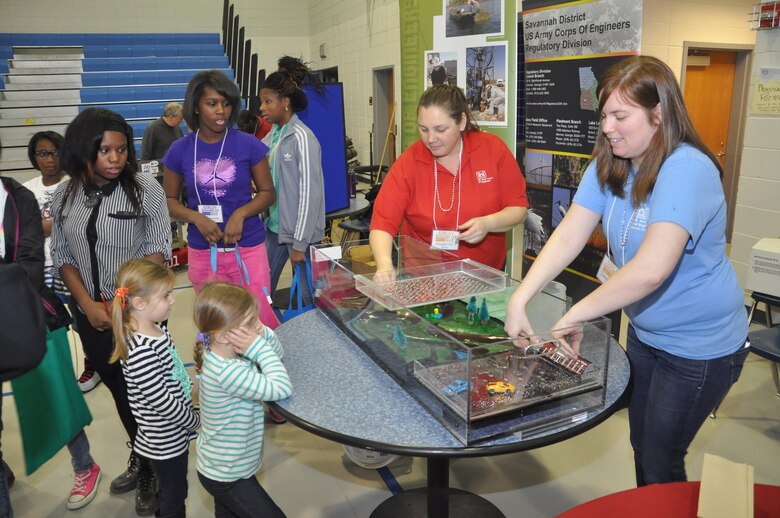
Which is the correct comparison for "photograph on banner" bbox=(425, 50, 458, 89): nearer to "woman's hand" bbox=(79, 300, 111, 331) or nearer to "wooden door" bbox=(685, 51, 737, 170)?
"woman's hand" bbox=(79, 300, 111, 331)

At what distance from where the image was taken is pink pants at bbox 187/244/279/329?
2752 millimetres

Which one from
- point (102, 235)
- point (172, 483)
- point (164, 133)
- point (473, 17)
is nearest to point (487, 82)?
point (473, 17)

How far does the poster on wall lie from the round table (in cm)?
168

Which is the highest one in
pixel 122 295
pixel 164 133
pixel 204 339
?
pixel 164 133

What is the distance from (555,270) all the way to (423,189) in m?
0.86

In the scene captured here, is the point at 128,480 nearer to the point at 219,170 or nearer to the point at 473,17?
the point at 219,170

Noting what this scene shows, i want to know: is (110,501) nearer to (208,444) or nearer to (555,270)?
(208,444)

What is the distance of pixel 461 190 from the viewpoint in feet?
7.68

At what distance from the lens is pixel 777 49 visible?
3.74 meters

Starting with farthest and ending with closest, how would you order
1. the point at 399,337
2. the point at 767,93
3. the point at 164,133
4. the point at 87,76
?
the point at 87,76, the point at 164,133, the point at 767,93, the point at 399,337

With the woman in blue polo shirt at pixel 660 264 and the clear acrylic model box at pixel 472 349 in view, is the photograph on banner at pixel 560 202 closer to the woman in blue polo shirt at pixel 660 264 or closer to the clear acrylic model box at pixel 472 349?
the clear acrylic model box at pixel 472 349

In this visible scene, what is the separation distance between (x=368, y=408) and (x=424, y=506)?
101 cm

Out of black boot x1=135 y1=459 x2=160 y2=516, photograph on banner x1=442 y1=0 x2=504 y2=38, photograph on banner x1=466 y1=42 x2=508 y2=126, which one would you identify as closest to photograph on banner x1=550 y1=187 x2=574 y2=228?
photograph on banner x1=466 y1=42 x2=508 y2=126

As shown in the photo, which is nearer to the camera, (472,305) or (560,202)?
(472,305)
